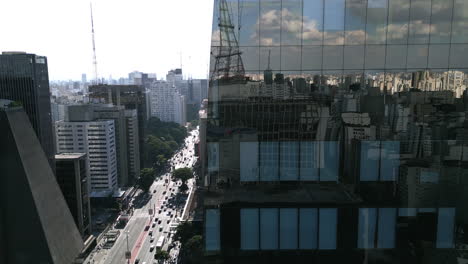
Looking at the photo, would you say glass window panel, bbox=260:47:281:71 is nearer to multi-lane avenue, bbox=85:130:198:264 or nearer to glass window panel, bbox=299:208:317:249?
glass window panel, bbox=299:208:317:249

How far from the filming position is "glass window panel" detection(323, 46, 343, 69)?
20.5 ft

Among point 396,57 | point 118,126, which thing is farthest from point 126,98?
point 396,57

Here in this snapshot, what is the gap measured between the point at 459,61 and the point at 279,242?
15.4 feet

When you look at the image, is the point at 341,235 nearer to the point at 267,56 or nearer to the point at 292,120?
the point at 292,120

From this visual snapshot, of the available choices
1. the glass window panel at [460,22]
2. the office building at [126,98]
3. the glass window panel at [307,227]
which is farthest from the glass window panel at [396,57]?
the office building at [126,98]

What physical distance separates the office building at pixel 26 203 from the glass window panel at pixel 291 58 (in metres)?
9.83

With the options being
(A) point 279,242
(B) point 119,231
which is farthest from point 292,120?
(B) point 119,231

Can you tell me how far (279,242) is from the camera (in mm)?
6398

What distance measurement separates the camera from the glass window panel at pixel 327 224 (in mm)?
6367

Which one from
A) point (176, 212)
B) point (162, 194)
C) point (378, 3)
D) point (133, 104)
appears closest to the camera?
point (378, 3)

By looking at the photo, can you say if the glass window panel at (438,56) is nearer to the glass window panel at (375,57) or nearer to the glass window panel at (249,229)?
the glass window panel at (375,57)

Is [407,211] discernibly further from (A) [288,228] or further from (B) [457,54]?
(B) [457,54]

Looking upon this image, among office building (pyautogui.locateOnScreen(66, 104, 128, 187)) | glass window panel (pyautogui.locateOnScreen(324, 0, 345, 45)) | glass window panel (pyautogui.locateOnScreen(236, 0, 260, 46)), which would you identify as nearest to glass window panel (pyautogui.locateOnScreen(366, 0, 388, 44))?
glass window panel (pyautogui.locateOnScreen(324, 0, 345, 45))

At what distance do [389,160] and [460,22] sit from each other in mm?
2804
